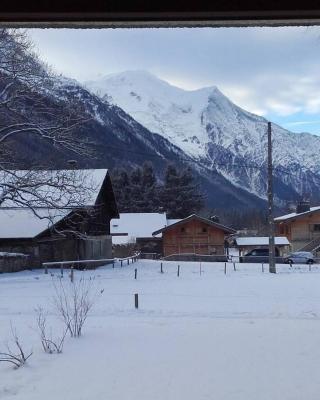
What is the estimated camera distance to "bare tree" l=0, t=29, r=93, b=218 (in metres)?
22.6

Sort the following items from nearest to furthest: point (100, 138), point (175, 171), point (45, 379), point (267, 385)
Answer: point (267, 385) → point (45, 379) → point (100, 138) → point (175, 171)

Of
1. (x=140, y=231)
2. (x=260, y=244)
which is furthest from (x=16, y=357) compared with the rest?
(x=260, y=244)

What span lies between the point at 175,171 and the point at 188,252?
75.5 feet

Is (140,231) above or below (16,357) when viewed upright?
above

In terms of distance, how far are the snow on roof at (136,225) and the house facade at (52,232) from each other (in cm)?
2352

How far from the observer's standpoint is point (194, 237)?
185 feet

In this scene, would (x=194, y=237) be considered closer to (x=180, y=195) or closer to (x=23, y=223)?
(x=180, y=195)

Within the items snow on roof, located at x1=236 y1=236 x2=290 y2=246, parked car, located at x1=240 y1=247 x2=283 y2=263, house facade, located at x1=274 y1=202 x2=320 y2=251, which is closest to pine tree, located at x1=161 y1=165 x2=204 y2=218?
snow on roof, located at x1=236 y1=236 x2=290 y2=246

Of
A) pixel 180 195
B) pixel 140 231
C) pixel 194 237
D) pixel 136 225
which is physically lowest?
pixel 194 237

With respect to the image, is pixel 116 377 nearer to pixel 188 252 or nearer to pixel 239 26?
pixel 239 26

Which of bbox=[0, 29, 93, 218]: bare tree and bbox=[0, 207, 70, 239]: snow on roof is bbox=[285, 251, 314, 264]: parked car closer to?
bbox=[0, 207, 70, 239]: snow on roof

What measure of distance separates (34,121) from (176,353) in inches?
687
